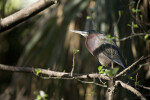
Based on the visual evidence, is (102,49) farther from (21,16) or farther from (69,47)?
(21,16)

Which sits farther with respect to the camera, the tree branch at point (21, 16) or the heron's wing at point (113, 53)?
the heron's wing at point (113, 53)

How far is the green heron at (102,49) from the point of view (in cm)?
241

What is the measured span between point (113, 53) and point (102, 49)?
13 cm

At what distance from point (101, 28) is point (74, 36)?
1.88 ft

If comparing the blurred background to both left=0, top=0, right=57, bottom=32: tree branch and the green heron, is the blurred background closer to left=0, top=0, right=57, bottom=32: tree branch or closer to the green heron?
Result: the green heron

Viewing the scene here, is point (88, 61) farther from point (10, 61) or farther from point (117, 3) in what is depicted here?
point (10, 61)

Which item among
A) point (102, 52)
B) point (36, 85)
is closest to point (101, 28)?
point (102, 52)

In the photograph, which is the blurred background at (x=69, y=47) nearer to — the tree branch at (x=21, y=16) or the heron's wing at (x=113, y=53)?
the heron's wing at (x=113, y=53)

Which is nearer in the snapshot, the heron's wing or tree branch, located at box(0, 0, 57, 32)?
tree branch, located at box(0, 0, 57, 32)

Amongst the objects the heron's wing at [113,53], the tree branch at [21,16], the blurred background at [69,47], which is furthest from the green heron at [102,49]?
the tree branch at [21,16]

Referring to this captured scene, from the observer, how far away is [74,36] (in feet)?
9.62

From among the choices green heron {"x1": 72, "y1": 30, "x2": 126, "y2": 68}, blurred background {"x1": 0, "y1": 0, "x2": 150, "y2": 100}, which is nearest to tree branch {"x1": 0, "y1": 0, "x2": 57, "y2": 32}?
blurred background {"x1": 0, "y1": 0, "x2": 150, "y2": 100}

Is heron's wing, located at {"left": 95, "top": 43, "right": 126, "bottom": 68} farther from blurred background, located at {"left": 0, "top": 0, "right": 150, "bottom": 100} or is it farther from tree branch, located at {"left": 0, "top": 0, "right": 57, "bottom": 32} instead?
tree branch, located at {"left": 0, "top": 0, "right": 57, "bottom": 32}

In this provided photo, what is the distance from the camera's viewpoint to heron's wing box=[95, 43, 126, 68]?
2379mm
